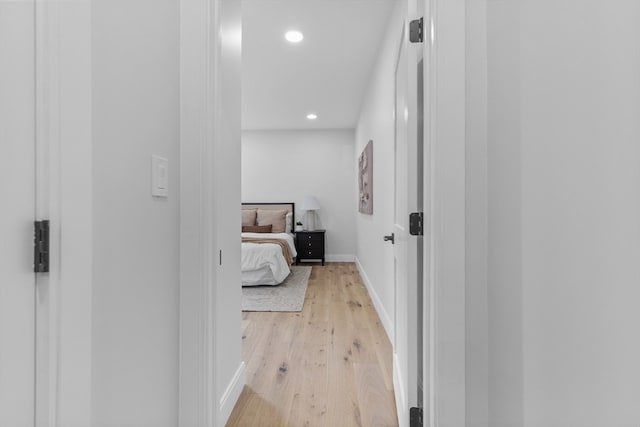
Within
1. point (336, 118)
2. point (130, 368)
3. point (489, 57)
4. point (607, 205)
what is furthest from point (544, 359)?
point (336, 118)

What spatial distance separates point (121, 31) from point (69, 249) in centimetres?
55

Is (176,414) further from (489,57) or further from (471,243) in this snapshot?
(489,57)

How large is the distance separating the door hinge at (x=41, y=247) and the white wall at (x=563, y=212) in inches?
39.9

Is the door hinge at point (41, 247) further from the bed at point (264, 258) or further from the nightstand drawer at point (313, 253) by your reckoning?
the nightstand drawer at point (313, 253)

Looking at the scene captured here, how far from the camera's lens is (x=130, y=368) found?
34.2 inches

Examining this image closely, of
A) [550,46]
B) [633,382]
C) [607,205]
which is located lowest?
[633,382]

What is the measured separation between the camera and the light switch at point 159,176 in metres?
0.98

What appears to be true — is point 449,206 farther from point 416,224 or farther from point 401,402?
point 401,402

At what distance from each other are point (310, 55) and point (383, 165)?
136 centimetres

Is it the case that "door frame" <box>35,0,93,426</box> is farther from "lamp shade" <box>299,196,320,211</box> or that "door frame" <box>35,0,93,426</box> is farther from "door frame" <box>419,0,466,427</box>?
"lamp shade" <box>299,196,320,211</box>

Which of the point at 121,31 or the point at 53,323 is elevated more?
the point at 121,31

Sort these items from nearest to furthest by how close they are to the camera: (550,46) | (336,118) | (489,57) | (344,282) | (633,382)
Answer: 1. (633,382)
2. (550,46)
3. (489,57)
4. (344,282)
5. (336,118)

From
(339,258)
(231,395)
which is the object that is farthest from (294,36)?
(339,258)

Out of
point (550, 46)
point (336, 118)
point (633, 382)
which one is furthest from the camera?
point (336, 118)
